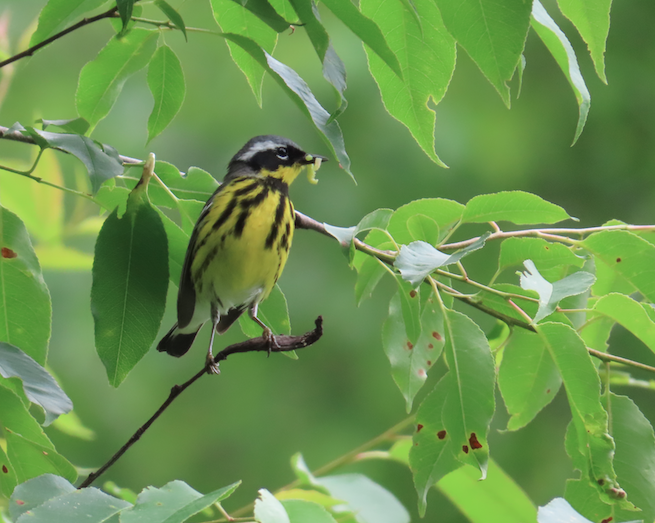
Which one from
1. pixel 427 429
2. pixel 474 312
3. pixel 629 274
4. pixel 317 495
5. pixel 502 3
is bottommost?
pixel 474 312

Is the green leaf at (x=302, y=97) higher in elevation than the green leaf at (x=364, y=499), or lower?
higher

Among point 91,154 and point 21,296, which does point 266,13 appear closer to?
point 91,154

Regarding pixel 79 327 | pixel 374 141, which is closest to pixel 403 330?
pixel 79 327

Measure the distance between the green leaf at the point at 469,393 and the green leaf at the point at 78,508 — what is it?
684 millimetres

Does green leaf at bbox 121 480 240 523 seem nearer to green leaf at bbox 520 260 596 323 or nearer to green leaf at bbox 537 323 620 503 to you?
green leaf at bbox 520 260 596 323

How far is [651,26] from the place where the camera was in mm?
7457

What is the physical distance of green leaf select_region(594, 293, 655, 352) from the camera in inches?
61.2

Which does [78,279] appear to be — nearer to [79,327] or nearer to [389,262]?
[79,327]

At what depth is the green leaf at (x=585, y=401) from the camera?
152cm

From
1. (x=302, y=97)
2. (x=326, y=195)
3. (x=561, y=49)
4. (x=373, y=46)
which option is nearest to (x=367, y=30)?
(x=373, y=46)

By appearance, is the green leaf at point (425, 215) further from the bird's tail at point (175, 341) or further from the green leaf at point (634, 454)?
the bird's tail at point (175, 341)

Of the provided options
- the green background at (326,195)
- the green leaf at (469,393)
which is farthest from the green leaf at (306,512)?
the green background at (326,195)

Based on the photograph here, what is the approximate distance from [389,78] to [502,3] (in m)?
0.35

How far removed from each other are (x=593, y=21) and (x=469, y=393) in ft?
2.52
